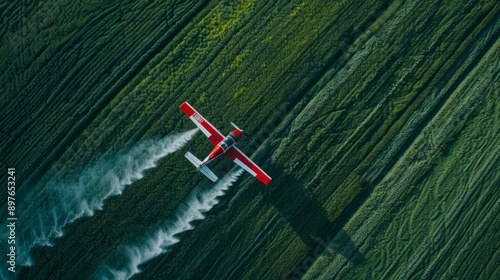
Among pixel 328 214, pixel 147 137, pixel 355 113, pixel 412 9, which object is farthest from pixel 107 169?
pixel 412 9

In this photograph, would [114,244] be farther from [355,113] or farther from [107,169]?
[355,113]

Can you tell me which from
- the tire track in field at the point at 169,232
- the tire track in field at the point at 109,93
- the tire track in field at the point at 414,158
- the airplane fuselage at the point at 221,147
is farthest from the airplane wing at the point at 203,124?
the tire track in field at the point at 414,158

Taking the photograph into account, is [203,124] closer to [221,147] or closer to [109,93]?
[221,147]

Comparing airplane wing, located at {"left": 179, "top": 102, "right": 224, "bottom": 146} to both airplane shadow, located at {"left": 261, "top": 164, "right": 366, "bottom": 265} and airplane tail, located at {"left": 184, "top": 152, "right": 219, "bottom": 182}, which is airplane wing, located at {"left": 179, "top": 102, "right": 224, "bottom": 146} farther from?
airplane shadow, located at {"left": 261, "top": 164, "right": 366, "bottom": 265}

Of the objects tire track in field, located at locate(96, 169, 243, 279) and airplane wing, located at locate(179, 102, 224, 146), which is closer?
airplane wing, located at locate(179, 102, 224, 146)

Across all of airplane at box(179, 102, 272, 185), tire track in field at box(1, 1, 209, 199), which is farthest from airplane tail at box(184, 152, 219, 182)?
tire track in field at box(1, 1, 209, 199)

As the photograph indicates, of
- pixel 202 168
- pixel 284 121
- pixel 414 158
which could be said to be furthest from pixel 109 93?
pixel 414 158

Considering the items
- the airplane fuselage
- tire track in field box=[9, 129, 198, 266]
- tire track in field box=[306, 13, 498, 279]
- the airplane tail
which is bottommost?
tire track in field box=[9, 129, 198, 266]
